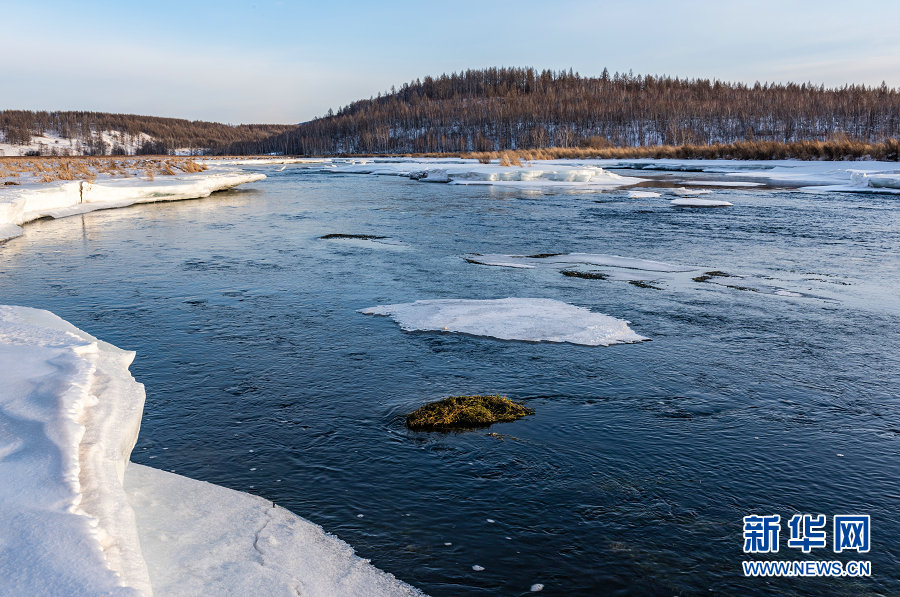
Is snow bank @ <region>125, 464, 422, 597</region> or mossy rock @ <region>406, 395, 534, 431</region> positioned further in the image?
mossy rock @ <region>406, 395, 534, 431</region>

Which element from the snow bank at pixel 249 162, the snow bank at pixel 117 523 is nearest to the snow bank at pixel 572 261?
the snow bank at pixel 117 523

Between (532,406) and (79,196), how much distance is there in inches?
810

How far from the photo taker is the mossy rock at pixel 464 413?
16.3ft

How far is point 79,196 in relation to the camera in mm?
21203

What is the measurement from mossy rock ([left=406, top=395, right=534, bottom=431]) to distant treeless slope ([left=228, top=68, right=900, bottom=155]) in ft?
237

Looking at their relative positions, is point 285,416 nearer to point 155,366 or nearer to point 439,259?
point 155,366

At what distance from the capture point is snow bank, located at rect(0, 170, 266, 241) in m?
16.6

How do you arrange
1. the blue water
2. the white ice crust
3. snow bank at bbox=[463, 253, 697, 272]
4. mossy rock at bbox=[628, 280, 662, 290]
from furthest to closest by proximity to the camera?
the white ice crust, snow bank at bbox=[463, 253, 697, 272], mossy rock at bbox=[628, 280, 662, 290], the blue water

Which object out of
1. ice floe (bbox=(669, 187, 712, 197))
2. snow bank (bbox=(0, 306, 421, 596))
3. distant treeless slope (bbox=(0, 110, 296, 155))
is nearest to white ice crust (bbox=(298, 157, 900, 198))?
ice floe (bbox=(669, 187, 712, 197))

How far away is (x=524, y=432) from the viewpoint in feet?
16.0

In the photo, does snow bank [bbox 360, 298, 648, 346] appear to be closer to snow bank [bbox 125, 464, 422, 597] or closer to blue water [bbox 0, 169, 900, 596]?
blue water [bbox 0, 169, 900, 596]

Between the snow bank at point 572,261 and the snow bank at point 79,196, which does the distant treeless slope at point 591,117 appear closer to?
the snow bank at point 79,196

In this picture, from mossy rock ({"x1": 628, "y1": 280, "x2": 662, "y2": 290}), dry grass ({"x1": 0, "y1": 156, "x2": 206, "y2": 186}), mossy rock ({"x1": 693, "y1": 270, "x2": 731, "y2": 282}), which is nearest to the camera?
mossy rock ({"x1": 628, "y1": 280, "x2": 662, "y2": 290})

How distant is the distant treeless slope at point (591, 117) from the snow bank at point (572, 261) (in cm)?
6510
